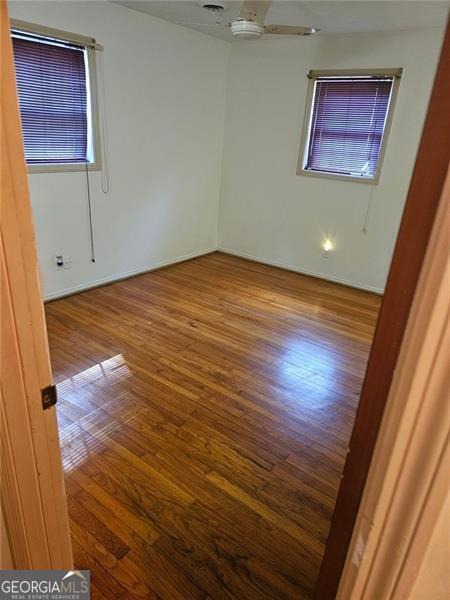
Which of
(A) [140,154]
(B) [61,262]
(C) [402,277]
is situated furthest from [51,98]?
(C) [402,277]

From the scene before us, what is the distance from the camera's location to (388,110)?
3.79m

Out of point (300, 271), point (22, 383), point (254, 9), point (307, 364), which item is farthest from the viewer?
point (300, 271)

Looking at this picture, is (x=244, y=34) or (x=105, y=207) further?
(x=105, y=207)

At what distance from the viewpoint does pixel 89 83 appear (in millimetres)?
3375

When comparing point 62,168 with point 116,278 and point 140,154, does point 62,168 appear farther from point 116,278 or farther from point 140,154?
point 116,278

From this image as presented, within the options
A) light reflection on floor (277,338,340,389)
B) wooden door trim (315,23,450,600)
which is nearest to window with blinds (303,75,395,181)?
light reflection on floor (277,338,340,389)

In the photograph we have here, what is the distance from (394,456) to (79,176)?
11.9ft

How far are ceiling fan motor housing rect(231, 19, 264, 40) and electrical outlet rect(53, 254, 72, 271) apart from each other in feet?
7.64

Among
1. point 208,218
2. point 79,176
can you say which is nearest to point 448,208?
point 79,176

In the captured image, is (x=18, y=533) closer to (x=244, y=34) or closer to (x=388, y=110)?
(x=244, y=34)

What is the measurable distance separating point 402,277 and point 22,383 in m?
0.74

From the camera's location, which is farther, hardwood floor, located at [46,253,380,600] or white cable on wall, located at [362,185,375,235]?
white cable on wall, located at [362,185,375,235]

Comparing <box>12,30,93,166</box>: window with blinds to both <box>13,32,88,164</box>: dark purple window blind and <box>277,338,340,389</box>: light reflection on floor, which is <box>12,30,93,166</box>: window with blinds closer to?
<box>13,32,88,164</box>: dark purple window blind

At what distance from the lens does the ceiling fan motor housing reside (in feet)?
7.98
